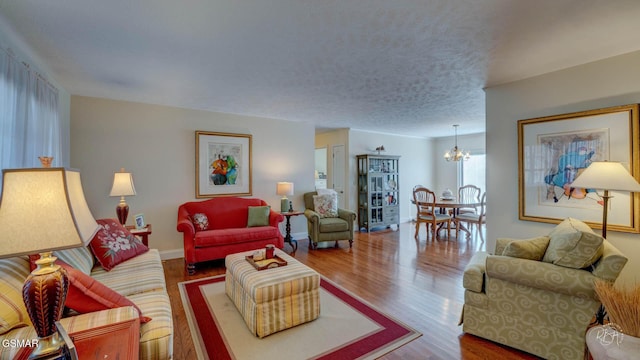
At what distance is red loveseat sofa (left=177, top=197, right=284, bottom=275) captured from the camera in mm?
3523

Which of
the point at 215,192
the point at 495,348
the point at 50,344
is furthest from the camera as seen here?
the point at 215,192

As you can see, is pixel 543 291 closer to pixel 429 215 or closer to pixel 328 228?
pixel 328 228

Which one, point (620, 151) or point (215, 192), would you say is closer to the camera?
point (620, 151)

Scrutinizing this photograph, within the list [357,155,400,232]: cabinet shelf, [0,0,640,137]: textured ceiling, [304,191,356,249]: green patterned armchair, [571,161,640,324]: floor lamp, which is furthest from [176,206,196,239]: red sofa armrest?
[571,161,640,324]: floor lamp

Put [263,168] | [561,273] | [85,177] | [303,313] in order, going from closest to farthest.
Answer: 1. [561,273]
2. [303,313]
3. [85,177]
4. [263,168]

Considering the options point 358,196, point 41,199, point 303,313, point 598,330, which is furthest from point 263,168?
point 598,330

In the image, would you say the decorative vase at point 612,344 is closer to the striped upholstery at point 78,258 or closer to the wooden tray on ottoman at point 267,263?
the wooden tray on ottoman at point 267,263

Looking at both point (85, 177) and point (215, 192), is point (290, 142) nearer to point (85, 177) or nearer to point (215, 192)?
point (215, 192)

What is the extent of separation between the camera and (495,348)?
1.99m

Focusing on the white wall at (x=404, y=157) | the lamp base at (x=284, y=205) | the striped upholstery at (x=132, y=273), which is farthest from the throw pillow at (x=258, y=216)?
the white wall at (x=404, y=157)

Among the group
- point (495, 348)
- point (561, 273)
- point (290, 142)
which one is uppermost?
point (290, 142)

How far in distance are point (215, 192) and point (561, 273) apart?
4265 millimetres

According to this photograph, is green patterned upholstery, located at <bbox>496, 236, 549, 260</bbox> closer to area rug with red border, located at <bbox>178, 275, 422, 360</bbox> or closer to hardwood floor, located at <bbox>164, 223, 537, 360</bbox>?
hardwood floor, located at <bbox>164, 223, 537, 360</bbox>

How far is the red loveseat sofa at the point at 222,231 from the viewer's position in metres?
3.52
